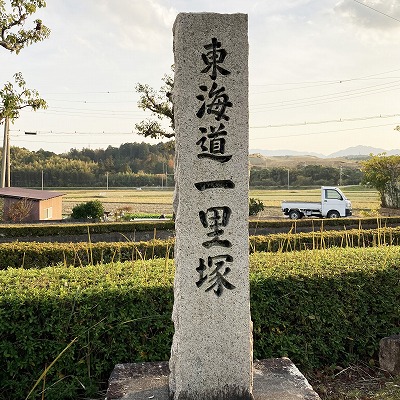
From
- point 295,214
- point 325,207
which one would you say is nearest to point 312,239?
point 295,214

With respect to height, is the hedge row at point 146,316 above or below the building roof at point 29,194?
below

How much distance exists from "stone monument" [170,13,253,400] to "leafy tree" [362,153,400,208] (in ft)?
65.2

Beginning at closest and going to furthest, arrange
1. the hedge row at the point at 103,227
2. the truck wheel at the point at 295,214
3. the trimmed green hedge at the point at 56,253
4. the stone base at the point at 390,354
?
the stone base at the point at 390,354, the trimmed green hedge at the point at 56,253, the hedge row at the point at 103,227, the truck wheel at the point at 295,214

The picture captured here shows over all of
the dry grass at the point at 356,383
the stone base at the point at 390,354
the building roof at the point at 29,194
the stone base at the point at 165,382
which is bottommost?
the dry grass at the point at 356,383

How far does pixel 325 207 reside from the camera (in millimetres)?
19844

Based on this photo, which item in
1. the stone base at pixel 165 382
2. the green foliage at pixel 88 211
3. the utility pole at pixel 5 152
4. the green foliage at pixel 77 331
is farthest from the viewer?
the utility pole at pixel 5 152

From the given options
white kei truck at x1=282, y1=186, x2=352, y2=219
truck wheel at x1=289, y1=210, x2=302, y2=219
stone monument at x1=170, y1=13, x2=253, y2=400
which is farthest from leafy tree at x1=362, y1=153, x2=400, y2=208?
stone monument at x1=170, y1=13, x2=253, y2=400

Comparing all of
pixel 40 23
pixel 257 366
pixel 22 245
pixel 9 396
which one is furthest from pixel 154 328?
pixel 40 23

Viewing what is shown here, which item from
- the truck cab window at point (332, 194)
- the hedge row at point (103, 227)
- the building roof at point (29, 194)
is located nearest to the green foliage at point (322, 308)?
the hedge row at point (103, 227)

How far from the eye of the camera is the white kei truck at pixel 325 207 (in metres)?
19.8

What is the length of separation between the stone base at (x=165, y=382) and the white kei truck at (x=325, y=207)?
1646 centimetres

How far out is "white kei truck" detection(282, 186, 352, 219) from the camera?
64.8 ft

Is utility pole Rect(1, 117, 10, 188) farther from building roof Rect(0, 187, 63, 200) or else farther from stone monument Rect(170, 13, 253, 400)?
stone monument Rect(170, 13, 253, 400)

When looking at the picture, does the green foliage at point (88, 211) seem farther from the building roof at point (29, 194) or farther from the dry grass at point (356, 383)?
the dry grass at point (356, 383)
